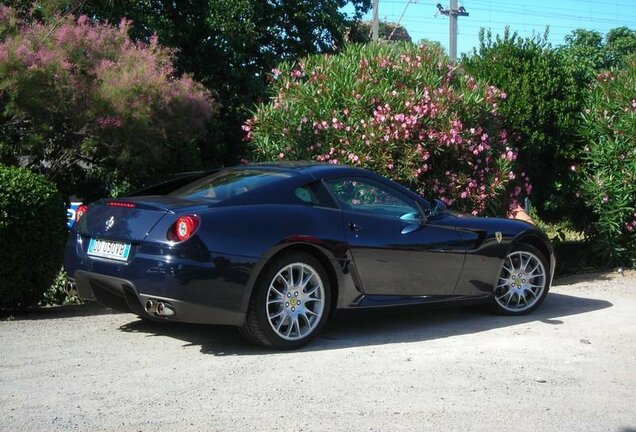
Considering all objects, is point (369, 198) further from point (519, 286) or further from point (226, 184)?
point (519, 286)

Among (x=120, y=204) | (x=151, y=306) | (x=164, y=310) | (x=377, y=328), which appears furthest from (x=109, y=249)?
(x=377, y=328)

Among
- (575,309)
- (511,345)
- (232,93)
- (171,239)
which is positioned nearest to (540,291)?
(575,309)

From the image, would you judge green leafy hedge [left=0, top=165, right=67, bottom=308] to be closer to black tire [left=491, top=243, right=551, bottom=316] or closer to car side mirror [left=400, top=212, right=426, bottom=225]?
car side mirror [left=400, top=212, right=426, bottom=225]

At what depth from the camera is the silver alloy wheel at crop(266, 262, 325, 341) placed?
19.9 ft

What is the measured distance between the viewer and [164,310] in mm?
5680

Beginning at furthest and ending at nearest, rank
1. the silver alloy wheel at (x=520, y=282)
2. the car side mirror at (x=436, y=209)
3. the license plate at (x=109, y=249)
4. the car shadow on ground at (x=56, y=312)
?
the silver alloy wheel at (x=520, y=282) < the car shadow on ground at (x=56, y=312) < the car side mirror at (x=436, y=209) < the license plate at (x=109, y=249)

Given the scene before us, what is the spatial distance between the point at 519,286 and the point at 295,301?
2710 millimetres

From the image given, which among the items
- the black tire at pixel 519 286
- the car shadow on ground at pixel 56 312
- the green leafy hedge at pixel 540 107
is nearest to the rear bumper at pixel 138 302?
the car shadow on ground at pixel 56 312

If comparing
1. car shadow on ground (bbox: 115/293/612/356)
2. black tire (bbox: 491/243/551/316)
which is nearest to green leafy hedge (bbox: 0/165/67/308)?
car shadow on ground (bbox: 115/293/612/356)

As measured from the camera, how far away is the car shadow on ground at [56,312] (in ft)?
24.9

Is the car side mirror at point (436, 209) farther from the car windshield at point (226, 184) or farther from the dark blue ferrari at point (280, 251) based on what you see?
the car windshield at point (226, 184)

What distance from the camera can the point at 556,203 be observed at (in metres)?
11.5

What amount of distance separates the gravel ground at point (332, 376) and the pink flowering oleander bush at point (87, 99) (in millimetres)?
2069

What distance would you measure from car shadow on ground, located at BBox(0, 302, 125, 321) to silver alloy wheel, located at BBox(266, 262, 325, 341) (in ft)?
7.25
